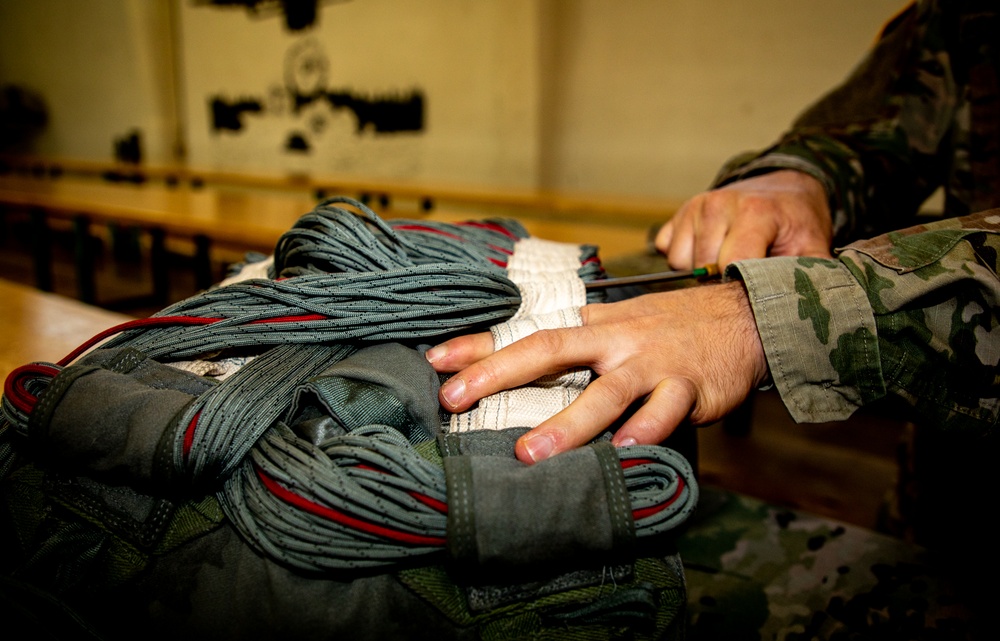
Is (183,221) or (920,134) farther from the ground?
(920,134)

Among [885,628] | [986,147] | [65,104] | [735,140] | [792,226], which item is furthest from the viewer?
[65,104]

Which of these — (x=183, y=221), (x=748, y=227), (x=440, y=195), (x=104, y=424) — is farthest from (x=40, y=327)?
(x=440, y=195)

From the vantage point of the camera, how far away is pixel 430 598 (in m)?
0.41

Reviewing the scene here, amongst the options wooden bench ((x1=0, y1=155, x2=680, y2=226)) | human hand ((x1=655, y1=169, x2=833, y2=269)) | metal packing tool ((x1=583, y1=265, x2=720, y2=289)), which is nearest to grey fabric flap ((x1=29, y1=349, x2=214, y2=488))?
metal packing tool ((x1=583, y1=265, x2=720, y2=289))

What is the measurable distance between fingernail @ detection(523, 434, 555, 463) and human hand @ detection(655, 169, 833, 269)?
45 centimetres

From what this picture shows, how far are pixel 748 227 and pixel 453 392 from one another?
21.4 inches

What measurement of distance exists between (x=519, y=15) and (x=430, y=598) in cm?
400

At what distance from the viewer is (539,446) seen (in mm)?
460

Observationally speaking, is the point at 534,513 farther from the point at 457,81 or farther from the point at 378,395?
the point at 457,81

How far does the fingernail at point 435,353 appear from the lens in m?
0.55

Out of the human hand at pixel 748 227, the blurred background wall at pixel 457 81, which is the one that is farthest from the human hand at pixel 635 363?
the blurred background wall at pixel 457 81

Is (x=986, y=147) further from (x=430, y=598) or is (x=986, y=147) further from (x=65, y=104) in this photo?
(x=65, y=104)

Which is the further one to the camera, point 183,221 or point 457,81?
point 457,81

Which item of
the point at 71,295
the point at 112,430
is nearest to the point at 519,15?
the point at 71,295
